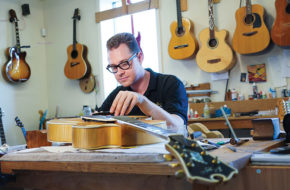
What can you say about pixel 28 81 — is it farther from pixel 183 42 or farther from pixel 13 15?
pixel 183 42

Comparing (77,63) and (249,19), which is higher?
(249,19)

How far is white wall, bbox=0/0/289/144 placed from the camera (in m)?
3.86

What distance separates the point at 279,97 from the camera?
3396 millimetres

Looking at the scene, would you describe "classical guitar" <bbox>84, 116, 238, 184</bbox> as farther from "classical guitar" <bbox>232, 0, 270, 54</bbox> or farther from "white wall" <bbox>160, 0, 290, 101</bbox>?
"white wall" <bbox>160, 0, 290, 101</bbox>

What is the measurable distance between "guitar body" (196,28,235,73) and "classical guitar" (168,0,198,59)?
102 mm

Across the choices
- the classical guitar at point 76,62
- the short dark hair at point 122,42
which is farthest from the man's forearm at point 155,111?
the classical guitar at point 76,62

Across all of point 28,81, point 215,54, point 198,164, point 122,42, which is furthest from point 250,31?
point 28,81

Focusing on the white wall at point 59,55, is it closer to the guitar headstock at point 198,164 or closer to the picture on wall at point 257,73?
the picture on wall at point 257,73

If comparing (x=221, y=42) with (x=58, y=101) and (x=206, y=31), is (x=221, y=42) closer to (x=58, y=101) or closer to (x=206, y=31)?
(x=206, y=31)

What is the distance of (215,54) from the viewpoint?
11.5 ft

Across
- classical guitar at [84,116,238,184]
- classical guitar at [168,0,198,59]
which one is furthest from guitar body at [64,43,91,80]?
classical guitar at [84,116,238,184]

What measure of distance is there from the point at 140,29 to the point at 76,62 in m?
1.05

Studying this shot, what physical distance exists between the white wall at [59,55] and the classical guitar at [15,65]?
0.10m

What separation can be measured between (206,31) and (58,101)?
8.87 ft
